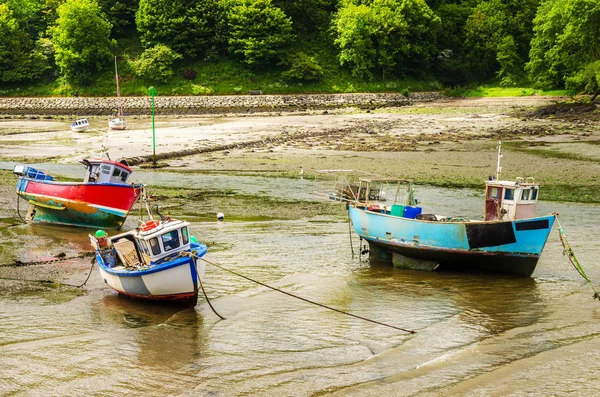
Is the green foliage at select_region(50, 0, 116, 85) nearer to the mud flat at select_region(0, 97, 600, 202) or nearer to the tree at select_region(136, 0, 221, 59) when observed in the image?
the tree at select_region(136, 0, 221, 59)

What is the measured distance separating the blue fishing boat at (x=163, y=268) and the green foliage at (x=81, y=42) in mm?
83209

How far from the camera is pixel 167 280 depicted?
1759cm

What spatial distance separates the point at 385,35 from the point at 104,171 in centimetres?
7172

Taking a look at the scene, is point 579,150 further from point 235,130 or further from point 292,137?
point 235,130

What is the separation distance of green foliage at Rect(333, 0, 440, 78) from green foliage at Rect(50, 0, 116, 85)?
3184cm

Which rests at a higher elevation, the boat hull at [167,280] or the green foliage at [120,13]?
the green foliage at [120,13]

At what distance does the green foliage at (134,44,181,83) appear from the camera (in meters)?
93.1

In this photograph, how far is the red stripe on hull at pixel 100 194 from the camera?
1108 inches

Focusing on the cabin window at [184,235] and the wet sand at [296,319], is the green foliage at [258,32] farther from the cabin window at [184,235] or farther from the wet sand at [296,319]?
the cabin window at [184,235]

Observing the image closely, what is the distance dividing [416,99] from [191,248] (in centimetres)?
7398

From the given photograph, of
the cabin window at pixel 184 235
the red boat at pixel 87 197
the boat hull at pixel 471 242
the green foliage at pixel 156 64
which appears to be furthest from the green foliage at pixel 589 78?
the cabin window at pixel 184 235

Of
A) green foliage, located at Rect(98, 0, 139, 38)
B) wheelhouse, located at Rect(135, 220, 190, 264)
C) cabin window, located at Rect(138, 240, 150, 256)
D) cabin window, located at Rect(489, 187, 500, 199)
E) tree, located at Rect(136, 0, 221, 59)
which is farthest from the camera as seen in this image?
green foliage, located at Rect(98, 0, 139, 38)

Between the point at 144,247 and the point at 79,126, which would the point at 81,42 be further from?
the point at 144,247

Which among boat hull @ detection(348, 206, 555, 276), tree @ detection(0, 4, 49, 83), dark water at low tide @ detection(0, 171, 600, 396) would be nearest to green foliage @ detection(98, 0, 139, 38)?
tree @ detection(0, 4, 49, 83)
